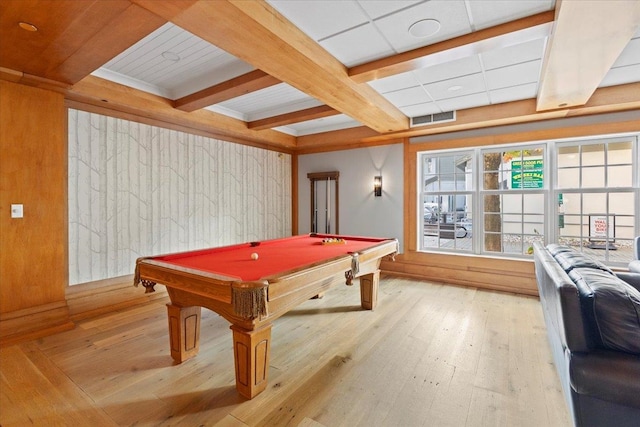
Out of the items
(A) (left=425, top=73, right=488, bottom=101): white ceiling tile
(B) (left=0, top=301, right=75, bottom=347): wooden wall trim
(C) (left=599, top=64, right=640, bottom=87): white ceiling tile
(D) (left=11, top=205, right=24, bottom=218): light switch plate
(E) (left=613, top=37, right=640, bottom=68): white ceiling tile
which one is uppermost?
(A) (left=425, top=73, right=488, bottom=101): white ceiling tile

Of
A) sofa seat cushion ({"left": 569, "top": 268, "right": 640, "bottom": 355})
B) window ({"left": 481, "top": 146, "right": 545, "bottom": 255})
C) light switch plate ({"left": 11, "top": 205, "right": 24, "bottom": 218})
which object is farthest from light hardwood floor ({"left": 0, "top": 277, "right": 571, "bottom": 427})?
window ({"left": 481, "top": 146, "right": 545, "bottom": 255})

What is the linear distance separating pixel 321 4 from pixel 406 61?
95 cm

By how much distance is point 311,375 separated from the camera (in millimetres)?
2273

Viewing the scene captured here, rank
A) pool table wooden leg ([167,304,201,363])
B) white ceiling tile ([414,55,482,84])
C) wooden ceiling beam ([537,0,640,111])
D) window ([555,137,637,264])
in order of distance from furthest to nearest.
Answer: window ([555,137,637,264])
white ceiling tile ([414,55,482,84])
pool table wooden leg ([167,304,201,363])
wooden ceiling beam ([537,0,640,111])

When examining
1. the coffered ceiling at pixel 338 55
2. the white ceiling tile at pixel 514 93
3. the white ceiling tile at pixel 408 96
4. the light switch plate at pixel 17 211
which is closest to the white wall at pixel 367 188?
the coffered ceiling at pixel 338 55

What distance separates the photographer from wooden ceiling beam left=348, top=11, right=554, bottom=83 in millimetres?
2146

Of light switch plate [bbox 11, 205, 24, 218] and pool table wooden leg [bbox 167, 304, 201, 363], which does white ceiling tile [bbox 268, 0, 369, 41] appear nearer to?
pool table wooden leg [bbox 167, 304, 201, 363]

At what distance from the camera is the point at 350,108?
370 cm

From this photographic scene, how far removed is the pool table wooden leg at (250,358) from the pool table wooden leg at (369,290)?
175cm

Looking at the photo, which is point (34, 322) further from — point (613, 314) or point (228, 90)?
point (613, 314)

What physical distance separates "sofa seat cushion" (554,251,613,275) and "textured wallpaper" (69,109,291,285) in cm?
430

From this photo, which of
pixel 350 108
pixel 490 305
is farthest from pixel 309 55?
pixel 490 305

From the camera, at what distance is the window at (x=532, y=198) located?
3971 mm

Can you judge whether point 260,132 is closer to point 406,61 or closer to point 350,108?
point 350,108
